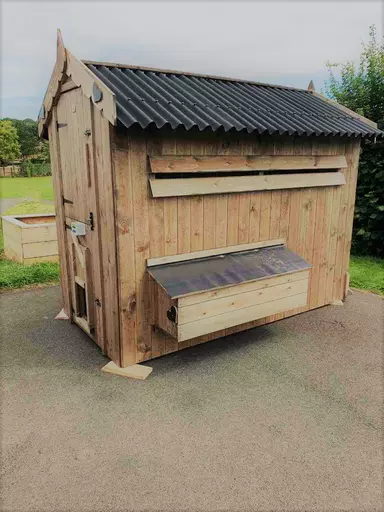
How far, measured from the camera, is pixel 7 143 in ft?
151

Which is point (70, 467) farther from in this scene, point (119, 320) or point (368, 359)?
point (368, 359)

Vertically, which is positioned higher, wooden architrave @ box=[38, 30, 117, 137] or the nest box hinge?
wooden architrave @ box=[38, 30, 117, 137]

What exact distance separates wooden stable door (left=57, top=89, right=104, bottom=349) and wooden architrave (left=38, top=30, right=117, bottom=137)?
5.8 inches

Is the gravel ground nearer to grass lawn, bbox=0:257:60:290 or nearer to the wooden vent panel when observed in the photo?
the wooden vent panel

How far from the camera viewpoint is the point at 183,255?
425 cm

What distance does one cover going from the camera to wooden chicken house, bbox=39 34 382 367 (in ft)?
12.4

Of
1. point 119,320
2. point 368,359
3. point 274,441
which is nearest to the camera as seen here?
point 274,441

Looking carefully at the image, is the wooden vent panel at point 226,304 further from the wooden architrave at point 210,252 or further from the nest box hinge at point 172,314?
the wooden architrave at point 210,252

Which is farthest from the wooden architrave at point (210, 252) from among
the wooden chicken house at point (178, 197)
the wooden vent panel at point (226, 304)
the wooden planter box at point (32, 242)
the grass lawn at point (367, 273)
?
the wooden planter box at point (32, 242)

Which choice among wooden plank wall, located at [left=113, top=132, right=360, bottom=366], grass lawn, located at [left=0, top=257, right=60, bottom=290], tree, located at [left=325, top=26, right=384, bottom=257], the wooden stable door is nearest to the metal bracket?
the wooden stable door

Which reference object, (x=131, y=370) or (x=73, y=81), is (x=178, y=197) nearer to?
(x=73, y=81)

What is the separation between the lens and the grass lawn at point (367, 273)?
22.0ft

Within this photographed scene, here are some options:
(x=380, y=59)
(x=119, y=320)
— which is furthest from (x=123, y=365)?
(x=380, y=59)

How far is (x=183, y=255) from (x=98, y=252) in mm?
902
